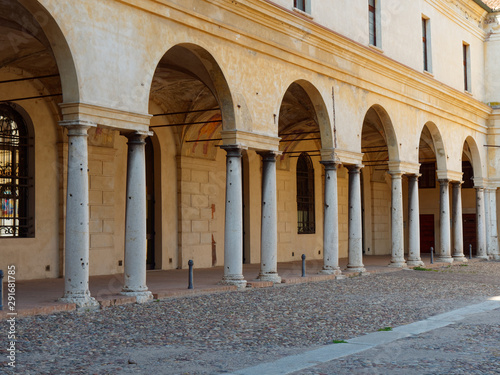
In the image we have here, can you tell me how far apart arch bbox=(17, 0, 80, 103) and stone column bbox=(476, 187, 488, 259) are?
22.0m

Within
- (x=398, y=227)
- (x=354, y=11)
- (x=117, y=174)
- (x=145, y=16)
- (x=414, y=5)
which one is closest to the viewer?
(x=145, y=16)

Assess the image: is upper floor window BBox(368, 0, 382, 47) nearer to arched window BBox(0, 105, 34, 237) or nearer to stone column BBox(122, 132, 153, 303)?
arched window BBox(0, 105, 34, 237)

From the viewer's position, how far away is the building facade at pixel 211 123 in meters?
12.0

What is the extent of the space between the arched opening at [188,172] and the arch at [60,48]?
7073 mm

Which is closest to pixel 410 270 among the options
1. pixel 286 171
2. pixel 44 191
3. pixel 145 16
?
pixel 286 171

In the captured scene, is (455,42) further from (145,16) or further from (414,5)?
(145,16)

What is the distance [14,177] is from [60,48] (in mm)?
6102

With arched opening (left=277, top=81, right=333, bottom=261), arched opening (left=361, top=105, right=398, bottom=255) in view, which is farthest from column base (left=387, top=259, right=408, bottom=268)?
arched opening (left=361, top=105, right=398, bottom=255)

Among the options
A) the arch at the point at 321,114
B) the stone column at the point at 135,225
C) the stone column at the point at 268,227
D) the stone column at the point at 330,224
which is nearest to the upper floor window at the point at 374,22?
the arch at the point at 321,114

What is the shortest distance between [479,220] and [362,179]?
5.94 m

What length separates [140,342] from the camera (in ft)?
29.8

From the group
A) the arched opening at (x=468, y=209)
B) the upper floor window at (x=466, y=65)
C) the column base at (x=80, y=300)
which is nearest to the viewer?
the column base at (x=80, y=300)

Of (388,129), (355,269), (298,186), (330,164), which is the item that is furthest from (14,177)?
(298,186)

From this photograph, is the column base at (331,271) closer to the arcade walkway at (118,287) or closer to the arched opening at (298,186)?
the arcade walkway at (118,287)
